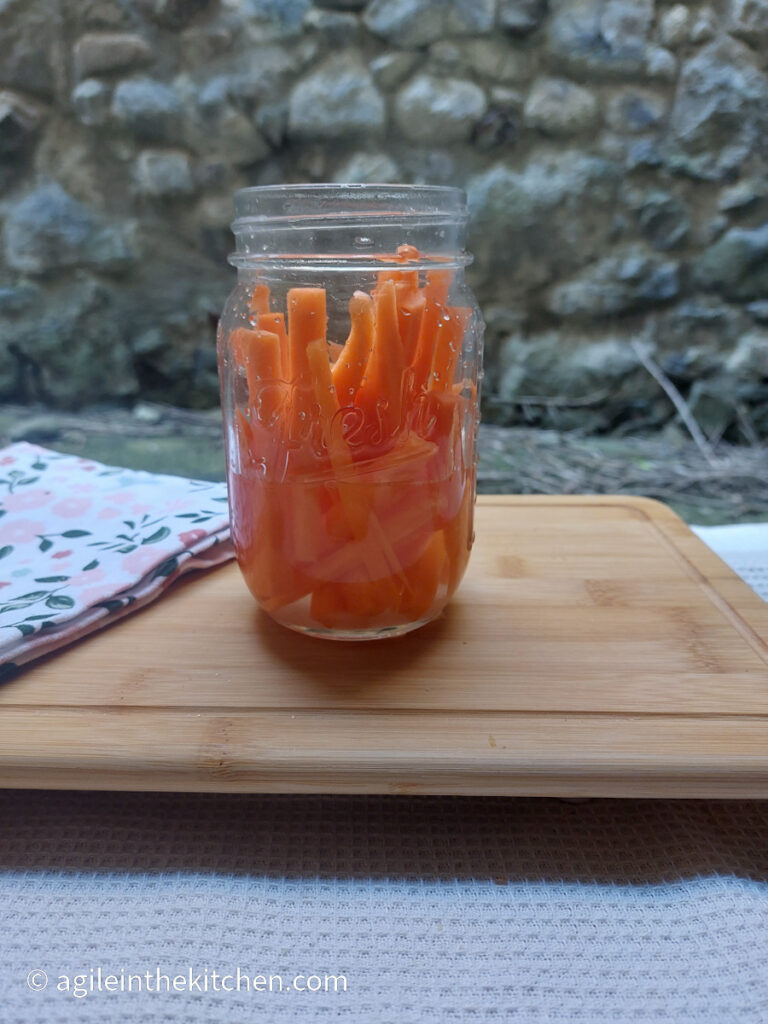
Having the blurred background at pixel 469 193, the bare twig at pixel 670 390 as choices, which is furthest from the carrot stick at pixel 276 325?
the bare twig at pixel 670 390

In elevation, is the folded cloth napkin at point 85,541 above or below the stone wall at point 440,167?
below

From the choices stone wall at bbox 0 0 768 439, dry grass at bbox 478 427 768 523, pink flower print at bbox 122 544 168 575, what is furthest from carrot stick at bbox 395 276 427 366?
stone wall at bbox 0 0 768 439

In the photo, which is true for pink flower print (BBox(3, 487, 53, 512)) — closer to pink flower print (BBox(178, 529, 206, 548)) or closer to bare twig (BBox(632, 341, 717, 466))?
pink flower print (BBox(178, 529, 206, 548))

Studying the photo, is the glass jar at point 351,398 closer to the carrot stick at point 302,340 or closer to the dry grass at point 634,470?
the carrot stick at point 302,340

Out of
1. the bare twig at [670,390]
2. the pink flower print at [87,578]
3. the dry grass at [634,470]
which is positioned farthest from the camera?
the bare twig at [670,390]

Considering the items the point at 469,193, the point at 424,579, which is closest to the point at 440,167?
the point at 469,193

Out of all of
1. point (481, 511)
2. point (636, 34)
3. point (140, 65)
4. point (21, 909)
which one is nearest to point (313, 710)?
point (21, 909)
